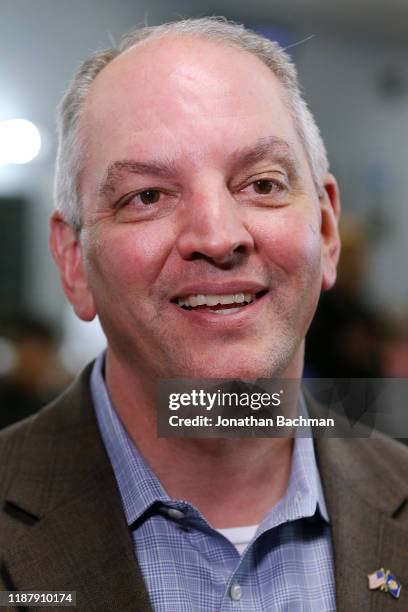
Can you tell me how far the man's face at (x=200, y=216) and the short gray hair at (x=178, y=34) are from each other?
2 cm

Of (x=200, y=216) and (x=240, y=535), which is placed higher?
(x=200, y=216)

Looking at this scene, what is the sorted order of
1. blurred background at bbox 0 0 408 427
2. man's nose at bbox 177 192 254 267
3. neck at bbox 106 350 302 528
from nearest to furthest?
1. man's nose at bbox 177 192 254 267
2. neck at bbox 106 350 302 528
3. blurred background at bbox 0 0 408 427

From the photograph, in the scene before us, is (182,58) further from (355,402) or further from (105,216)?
(355,402)

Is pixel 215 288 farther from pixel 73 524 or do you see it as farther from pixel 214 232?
pixel 73 524

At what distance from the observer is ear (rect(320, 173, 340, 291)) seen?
2.92 feet

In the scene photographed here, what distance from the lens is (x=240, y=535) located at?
2.74 ft

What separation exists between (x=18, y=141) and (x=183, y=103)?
15.5 inches

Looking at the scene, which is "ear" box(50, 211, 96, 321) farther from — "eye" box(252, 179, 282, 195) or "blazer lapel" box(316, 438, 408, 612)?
"blazer lapel" box(316, 438, 408, 612)

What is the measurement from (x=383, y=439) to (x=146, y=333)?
1.20 ft

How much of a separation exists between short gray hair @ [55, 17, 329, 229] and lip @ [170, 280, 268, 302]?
0.18 meters

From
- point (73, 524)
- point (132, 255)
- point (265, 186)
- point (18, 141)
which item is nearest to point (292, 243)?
point (265, 186)

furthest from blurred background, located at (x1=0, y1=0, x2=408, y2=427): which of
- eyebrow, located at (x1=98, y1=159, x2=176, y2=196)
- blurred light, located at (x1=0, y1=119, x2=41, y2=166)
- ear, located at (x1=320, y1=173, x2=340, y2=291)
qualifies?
eyebrow, located at (x1=98, y1=159, x2=176, y2=196)

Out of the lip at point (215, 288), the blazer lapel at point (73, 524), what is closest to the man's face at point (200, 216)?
the lip at point (215, 288)

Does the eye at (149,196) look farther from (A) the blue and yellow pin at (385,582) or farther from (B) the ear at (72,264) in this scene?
(A) the blue and yellow pin at (385,582)
